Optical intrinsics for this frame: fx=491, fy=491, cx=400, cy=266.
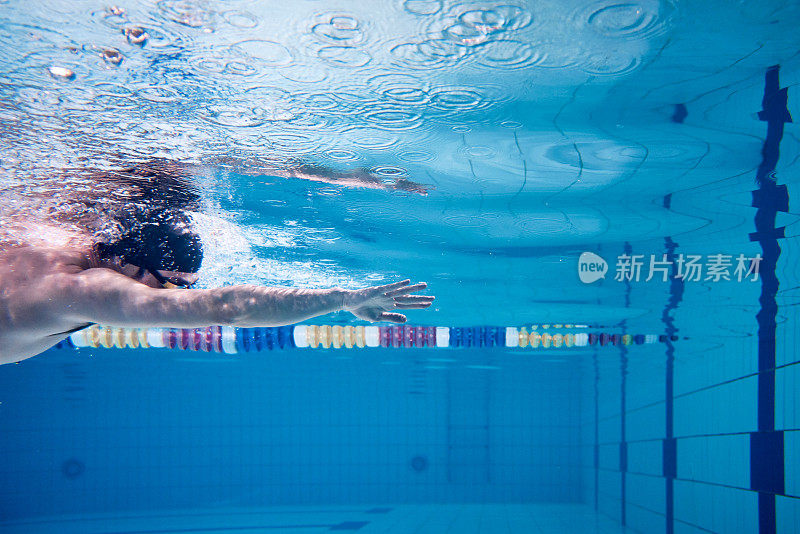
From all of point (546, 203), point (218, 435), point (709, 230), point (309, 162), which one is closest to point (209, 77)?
point (309, 162)

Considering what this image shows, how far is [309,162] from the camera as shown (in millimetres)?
5605

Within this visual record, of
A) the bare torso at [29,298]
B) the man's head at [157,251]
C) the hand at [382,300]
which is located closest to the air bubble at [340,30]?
the hand at [382,300]

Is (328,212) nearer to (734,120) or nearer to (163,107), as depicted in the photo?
(163,107)

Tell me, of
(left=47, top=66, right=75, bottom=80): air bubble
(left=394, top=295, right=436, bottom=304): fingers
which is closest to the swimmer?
(left=394, top=295, right=436, bottom=304): fingers

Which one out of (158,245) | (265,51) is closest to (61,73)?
(265,51)

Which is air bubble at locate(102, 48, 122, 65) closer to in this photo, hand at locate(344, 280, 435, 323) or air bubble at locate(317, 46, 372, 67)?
air bubble at locate(317, 46, 372, 67)

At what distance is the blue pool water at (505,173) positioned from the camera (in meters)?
3.46

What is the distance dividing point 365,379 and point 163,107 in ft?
75.6

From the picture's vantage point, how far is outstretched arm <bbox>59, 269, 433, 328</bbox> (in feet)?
10.5

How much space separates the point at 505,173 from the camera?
592 centimetres

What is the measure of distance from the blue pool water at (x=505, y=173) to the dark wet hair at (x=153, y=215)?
0.99ft

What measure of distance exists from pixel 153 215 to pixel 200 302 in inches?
160

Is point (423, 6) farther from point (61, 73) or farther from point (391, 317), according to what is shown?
point (61, 73)

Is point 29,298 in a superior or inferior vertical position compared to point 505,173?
inferior
